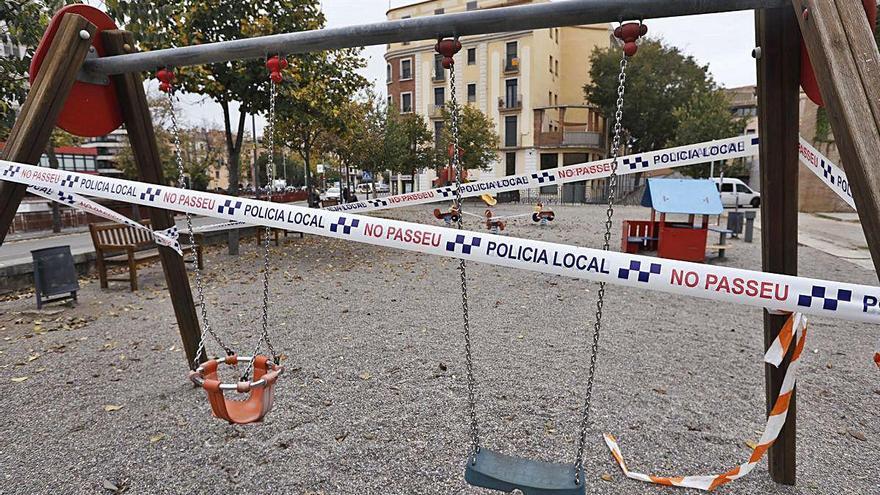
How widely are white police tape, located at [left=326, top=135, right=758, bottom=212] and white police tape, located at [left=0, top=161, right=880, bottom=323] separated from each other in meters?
1.01

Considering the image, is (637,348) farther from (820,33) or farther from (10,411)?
(10,411)

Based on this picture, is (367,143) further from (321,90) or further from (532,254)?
(532,254)

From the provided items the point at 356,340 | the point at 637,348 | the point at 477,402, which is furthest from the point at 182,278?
the point at 637,348

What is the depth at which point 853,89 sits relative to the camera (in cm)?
141

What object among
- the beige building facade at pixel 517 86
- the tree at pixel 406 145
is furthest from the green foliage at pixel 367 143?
the beige building facade at pixel 517 86

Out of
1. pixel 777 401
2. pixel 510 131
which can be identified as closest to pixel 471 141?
pixel 510 131

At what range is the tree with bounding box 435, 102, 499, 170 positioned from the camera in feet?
97.1

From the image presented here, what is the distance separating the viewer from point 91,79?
2840 mm

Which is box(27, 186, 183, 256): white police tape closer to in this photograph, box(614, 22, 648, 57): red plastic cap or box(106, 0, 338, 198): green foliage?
box(614, 22, 648, 57): red plastic cap

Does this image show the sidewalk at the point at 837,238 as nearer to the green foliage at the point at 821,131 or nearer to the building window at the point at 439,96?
the green foliage at the point at 821,131

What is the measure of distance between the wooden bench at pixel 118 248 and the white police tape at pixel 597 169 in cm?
437

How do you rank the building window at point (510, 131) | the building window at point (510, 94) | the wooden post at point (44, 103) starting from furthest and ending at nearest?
Answer: the building window at point (510, 131) → the building window at point (510, 94) → the wooden post at point (44, 103)

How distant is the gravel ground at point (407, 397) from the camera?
2746mm

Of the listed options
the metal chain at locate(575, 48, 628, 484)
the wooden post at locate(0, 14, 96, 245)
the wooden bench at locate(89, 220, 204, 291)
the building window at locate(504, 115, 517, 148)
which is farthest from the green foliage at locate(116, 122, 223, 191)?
the metal chain at locate(575, 48, 628, 484)
